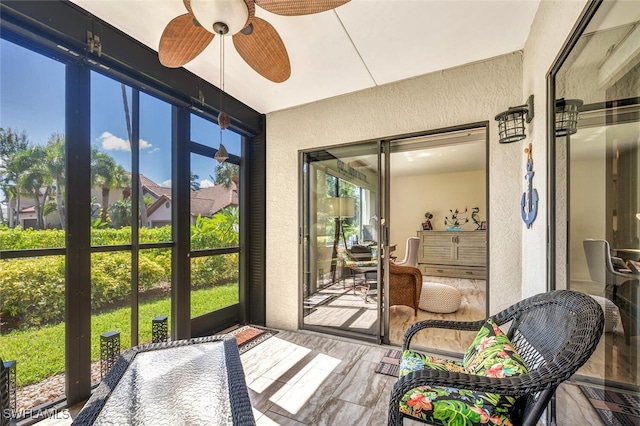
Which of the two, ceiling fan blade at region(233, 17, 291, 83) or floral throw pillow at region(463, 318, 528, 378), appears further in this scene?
ceiling fan blade at region(233, 17, 291, 83)

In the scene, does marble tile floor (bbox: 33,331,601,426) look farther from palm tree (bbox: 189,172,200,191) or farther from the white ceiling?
the white ceiling

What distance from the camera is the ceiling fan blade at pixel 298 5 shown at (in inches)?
47.9

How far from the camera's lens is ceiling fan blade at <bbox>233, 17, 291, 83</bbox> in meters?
1.49

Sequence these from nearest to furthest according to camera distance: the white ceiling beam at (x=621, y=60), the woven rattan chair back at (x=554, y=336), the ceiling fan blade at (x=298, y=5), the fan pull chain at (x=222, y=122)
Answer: the woven rattan chair back at (x=554, y=336), the white ceiling beam at (x=621, y=60), the ceiling fan blade at (x=298, y=5), the fan pull chain at (x=222, y=122)

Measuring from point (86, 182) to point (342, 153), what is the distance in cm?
242

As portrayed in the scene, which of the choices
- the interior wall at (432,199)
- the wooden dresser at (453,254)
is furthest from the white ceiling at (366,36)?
the interior wall at (432,199)

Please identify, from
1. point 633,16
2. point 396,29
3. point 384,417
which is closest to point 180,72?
point 396,29

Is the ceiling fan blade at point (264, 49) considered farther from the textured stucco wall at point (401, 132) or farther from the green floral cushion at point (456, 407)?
the green floral cushion at point (456, 407)

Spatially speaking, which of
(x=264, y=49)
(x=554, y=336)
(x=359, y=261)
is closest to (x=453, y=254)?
(x=359, y=261)

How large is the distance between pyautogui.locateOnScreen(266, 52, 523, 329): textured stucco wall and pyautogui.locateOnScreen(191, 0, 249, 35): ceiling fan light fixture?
6.46 ft

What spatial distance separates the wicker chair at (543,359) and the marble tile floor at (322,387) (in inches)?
30.8

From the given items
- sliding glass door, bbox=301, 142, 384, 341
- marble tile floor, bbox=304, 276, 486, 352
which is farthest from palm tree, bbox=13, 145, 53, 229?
marble tile floor, bbox=304, 276, 486, 352

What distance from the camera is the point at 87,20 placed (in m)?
1.88

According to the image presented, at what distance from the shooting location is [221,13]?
119cm
